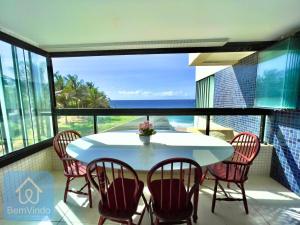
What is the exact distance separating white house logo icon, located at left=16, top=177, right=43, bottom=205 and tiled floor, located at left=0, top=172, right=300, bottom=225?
0.75 feet

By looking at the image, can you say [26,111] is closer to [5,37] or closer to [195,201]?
[5,37]

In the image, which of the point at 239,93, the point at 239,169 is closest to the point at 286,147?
the point at 239,169

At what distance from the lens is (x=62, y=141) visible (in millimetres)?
2398

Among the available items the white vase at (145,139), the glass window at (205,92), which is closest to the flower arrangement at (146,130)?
the white vase at (145,139)

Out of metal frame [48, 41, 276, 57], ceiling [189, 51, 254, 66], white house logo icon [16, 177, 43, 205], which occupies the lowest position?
white house logo icon [16, 177, 43, 205]

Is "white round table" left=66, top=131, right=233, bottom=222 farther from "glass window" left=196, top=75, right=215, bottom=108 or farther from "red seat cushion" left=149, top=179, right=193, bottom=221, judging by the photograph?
"glass window" left=196, top=75, right=215, bottom=108

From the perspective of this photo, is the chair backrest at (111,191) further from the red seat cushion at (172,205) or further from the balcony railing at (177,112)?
the balcony railing at (177,112)

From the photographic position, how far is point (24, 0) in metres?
1.46

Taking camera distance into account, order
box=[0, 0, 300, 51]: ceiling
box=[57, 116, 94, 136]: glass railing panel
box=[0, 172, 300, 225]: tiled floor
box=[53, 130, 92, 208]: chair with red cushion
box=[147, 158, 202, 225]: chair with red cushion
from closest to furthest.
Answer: box=[147, 158, 202, 225]: chair with red cushion → box=[0, 0, 300, 51]: ceiling → box=[0, 172, 300, 225]: tiled floor → box=[53, 130, 92, 208]: chair with red cushion → box=[57, 116, 94, 136]: glass railing panel

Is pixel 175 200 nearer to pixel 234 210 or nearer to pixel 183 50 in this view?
pixel 234 210

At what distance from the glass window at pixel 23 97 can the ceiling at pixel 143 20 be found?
0.33 meters

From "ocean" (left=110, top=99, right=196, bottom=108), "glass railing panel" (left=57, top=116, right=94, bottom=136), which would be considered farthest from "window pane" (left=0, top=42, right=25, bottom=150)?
"ocean" (left=110, top=99, right=196, bottom=108)

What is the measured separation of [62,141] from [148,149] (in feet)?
4.30

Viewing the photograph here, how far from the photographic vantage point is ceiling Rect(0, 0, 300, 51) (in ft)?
5.14
